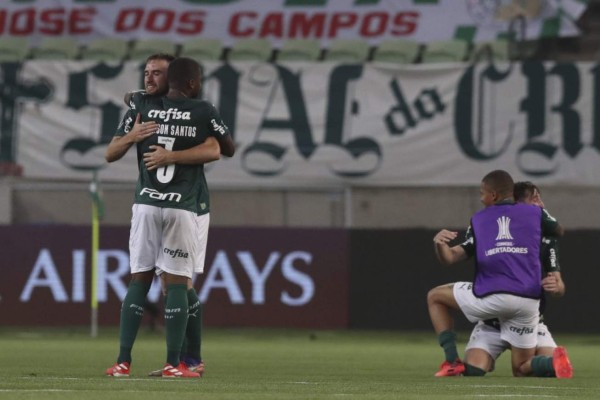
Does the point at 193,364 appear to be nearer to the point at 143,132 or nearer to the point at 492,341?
the point at 143,132

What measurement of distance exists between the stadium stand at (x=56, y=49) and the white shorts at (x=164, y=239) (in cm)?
1177

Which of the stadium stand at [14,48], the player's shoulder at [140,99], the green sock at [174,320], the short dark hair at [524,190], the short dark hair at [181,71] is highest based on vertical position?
the stadium stand at [14,48]

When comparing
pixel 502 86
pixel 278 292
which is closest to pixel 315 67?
pixel 502 86

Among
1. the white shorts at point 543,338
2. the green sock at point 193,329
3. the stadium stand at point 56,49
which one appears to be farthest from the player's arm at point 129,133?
the stadium stand at point 56,49

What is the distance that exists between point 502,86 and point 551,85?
0.62m

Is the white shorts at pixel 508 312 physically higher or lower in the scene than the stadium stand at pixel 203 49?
lower

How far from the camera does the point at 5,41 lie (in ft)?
66.2

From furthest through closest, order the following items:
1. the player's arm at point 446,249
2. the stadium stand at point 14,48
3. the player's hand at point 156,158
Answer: the stadium stand at point 14,48, the player's arm at point 446,249, the player's hand at point 156,158

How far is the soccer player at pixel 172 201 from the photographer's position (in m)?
8.60

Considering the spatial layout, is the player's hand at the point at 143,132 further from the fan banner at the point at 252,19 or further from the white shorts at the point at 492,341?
the fan banner at the point at 252,19

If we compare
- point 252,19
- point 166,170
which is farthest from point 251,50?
point 166,170

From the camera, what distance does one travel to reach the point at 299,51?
2033 centimetres

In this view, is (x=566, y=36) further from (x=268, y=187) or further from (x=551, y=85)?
(x=268, y=187)

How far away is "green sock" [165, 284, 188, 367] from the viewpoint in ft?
28.2
